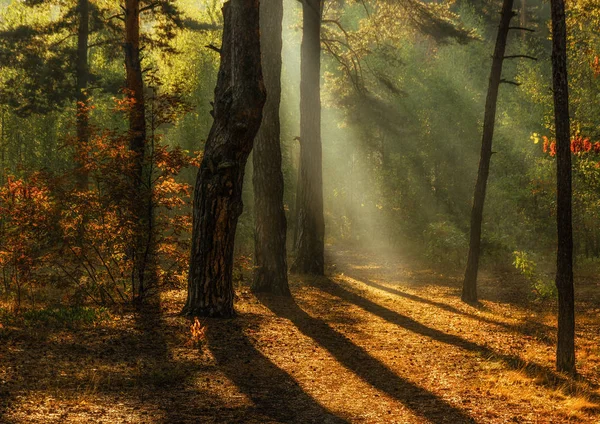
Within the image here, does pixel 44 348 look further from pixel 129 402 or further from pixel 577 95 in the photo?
pixel 577 95

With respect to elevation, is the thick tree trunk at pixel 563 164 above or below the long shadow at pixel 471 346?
above

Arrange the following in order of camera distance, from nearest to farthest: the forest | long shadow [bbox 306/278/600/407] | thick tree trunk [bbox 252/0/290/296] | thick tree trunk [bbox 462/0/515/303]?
the forest, long shadow [bbox 306/278/600/407], thick tree trunk [bbox 252/0/290/296], thick tree trunk [bbox 462/0/515/303]

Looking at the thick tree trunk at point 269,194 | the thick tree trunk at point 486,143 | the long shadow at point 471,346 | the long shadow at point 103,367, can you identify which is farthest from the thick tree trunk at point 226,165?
the thick tree trunk at point 486,143

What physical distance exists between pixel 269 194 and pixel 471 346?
516 centimetres

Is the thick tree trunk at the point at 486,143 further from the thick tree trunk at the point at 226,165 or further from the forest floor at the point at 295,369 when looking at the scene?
the thick tree trunk at the point at 226,165

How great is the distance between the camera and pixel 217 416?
233 inches

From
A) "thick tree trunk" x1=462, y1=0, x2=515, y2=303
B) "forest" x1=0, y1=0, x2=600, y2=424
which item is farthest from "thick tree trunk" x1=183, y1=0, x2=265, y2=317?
"thick tree trunk" x1=462, y1=0, x2=515, y2=303

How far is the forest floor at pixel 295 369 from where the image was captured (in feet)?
20.2

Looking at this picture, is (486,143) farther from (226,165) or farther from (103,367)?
(103,367)

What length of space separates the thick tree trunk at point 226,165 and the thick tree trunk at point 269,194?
10.4ft

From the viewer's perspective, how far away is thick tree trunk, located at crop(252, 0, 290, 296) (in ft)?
42.4

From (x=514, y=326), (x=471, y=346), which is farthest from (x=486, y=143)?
(x=471, y=346)

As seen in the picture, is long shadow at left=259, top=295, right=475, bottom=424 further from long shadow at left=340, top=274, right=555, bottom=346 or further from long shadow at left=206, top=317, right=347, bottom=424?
long shadow at left=340, top=274, right=555, bottom=346

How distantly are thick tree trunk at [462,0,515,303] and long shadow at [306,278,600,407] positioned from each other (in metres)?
2.53
